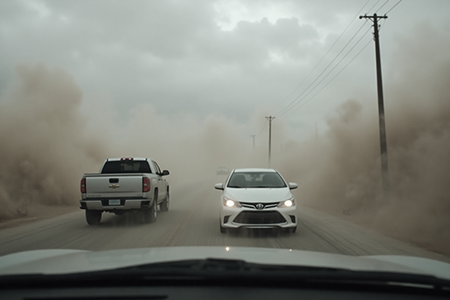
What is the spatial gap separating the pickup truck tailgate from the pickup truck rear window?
1623 millimetres

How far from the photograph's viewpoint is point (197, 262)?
2.64 meters

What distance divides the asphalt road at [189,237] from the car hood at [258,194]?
2.81ft

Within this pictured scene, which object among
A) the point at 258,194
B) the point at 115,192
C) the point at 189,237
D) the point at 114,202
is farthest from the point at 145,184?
the point at 258,194

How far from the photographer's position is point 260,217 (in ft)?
27.0

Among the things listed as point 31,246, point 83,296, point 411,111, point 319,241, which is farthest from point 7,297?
point 411,111

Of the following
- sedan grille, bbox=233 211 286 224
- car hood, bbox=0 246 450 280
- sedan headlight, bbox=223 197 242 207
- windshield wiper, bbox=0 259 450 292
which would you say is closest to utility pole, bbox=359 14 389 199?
sedan grille, bbox=233 211 286 224

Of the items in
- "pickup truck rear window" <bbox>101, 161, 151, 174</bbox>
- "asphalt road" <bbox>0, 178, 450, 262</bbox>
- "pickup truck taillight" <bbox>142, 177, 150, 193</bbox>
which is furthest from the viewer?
"pickup truck rear window" <bbox>101, 161, 151, 174</bbox>

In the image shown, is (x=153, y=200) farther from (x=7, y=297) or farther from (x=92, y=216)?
(x=7, y=297)

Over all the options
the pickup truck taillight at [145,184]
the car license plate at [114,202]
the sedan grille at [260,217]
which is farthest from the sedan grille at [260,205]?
the car license plate at [114,202]

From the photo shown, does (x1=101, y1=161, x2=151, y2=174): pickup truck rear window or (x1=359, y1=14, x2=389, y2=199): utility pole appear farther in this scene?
(x1=359, y1=14, x2=389, y2=199): utility pole

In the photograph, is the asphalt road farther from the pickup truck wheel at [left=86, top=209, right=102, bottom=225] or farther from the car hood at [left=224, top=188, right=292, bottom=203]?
the car hood at [left=224, top=188, right=292, bottom=203]

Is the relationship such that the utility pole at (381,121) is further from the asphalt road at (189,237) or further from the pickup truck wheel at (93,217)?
the pickup truck wheel at (93,217)

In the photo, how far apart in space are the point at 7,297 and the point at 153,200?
8.82 metres

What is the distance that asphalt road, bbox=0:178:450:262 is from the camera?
7270 millimetres
